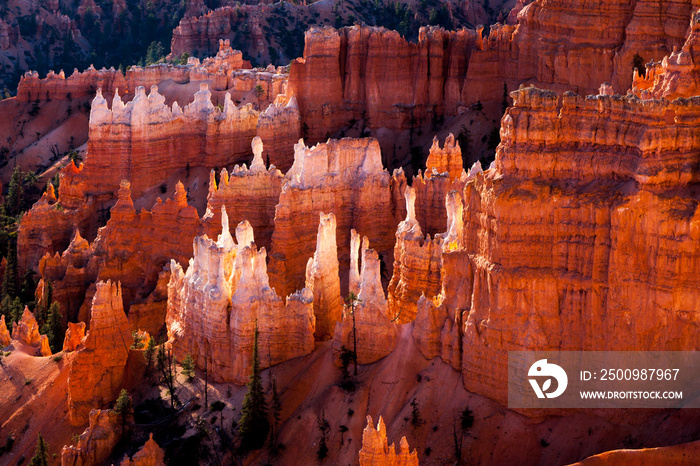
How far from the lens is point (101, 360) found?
46.3 m

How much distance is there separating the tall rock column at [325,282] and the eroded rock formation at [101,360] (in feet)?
27.0

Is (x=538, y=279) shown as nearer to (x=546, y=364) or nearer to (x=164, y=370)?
(x=546, y=364)

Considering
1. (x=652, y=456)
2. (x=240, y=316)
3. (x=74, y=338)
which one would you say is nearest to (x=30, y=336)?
(x=74, y=338)

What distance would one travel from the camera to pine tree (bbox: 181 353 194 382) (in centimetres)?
4325

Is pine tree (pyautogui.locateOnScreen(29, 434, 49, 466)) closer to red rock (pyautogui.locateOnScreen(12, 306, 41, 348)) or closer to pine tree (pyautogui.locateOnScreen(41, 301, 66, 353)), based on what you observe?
red rock (pyautogui.locateOnScreen(12, 306, 41, 348))

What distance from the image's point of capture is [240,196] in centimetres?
5838

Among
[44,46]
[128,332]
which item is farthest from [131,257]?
[44,46]

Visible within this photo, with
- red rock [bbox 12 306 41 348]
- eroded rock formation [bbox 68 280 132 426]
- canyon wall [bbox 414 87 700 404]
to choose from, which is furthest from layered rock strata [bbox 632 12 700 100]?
red rock [bbox 12 306 41 348]

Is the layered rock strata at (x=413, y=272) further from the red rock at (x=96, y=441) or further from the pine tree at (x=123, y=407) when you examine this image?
the red rock at (x=96, y=441)

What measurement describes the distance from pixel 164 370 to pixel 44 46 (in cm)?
10160

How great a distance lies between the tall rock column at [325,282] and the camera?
44344mm

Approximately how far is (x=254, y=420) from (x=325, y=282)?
7417 mm

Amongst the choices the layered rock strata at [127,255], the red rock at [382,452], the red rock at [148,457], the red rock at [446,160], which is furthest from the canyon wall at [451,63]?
the red rock at [382,452]

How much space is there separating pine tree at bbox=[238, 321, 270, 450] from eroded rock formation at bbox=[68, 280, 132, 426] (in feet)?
29.3
